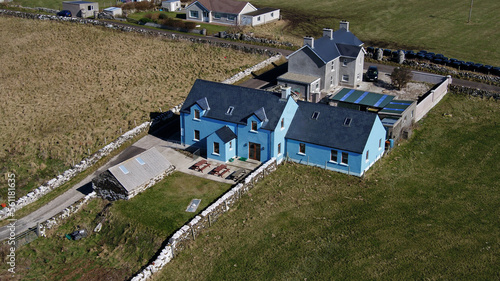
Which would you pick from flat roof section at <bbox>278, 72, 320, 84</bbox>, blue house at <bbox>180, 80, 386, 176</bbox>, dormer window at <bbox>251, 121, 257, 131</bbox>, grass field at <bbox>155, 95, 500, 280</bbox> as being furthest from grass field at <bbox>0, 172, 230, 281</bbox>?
flat roof section at <bbox>278, 72, 320, 84</bbox>

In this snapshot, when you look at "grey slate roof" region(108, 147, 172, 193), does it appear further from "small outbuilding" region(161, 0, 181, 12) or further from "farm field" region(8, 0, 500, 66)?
"small outbuilding" region(161, 0, 181, 12)

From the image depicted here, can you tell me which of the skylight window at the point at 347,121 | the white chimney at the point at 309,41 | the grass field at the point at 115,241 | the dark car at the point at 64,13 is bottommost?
the grass field at the point at 115,241

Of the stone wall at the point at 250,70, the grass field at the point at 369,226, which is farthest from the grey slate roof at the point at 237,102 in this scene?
the stone wall at the point at 250,70

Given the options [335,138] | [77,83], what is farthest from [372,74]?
[77,83]

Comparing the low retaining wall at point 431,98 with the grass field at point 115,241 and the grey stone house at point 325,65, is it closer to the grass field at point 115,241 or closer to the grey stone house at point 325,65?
the grey stone house at point 325,65

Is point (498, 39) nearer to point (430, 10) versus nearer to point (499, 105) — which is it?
point (430, 10)

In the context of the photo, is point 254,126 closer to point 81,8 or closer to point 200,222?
point 200,222
